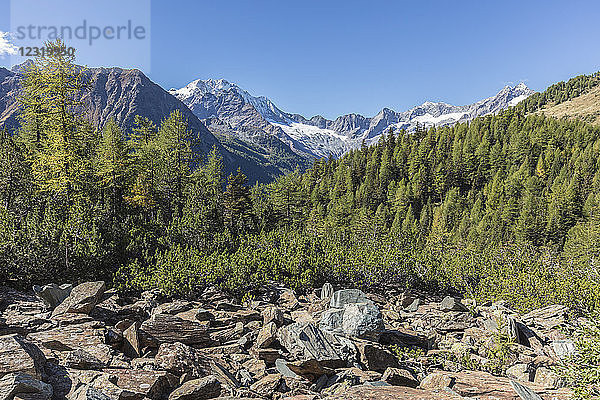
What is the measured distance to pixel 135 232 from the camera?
28844 millimetres

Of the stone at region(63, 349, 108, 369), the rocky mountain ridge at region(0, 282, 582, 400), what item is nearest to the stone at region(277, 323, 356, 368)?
the rocky mountain ridge at region(0, 282, 582, 400)

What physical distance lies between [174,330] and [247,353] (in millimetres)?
3532

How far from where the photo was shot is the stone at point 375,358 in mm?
14969

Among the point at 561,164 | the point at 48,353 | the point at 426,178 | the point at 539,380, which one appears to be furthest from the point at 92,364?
the point at 561,164

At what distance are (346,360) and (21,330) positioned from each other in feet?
46.1

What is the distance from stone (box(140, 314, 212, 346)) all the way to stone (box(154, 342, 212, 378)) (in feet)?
4.17

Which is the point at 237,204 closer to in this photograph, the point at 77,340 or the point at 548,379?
the point at 77,340

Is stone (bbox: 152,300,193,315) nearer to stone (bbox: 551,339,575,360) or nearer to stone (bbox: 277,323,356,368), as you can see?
stone (bbox: 277,323,356,368)

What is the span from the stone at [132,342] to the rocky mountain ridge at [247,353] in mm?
44

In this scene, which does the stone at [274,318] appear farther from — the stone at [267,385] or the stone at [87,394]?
the stone at [87,394]

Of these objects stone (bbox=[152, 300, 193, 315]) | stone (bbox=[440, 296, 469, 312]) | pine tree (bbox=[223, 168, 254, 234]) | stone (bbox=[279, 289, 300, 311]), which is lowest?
stone (bbox=[440, 296, 469, 312])

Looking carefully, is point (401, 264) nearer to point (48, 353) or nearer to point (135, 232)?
point (135, 232)

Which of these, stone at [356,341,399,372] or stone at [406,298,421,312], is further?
stone at [406,298,421,312]

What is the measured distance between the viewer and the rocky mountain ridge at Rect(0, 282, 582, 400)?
9.89m
